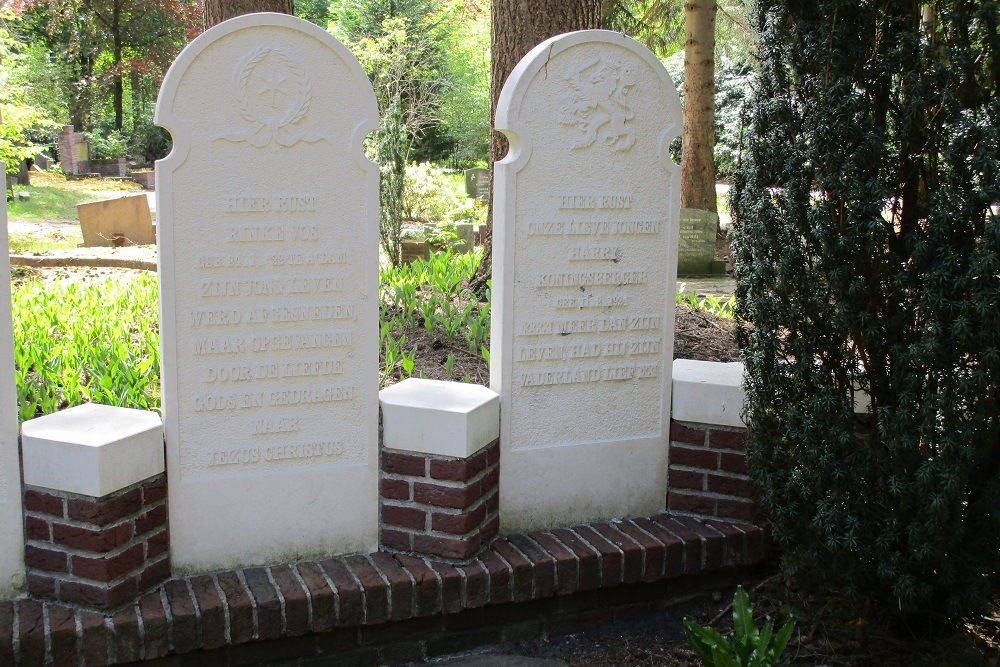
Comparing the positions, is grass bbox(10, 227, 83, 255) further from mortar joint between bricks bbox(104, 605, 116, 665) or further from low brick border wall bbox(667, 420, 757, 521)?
low brick border wall bbox(667, 420, 757, 521)

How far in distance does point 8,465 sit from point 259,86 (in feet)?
4.51

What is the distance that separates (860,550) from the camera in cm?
287

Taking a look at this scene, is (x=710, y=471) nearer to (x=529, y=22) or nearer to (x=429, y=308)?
(x=429, y=308)

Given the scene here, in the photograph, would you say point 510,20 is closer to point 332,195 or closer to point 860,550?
point 332,195

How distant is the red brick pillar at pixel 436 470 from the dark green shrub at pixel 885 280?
3.29 ft

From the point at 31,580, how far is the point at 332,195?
1513 millimetres

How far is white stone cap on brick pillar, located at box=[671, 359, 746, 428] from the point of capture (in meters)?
3.51

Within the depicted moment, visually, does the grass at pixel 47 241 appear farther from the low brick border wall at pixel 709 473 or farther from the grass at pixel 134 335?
the low brick border wall at pixel 709 473

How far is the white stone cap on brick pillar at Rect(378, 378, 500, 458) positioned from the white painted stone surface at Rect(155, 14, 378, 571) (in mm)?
68

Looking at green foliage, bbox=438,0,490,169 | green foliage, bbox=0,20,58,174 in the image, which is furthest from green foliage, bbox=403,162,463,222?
green foliage, bbox=438,0,490,169

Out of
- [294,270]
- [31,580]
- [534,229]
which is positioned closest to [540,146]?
[534,229]

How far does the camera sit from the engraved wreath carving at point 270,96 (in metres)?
2.86

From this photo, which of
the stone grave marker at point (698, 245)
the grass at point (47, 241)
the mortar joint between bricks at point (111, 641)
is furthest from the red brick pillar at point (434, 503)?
the grass at point (47, 241)

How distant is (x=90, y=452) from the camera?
2682mm
